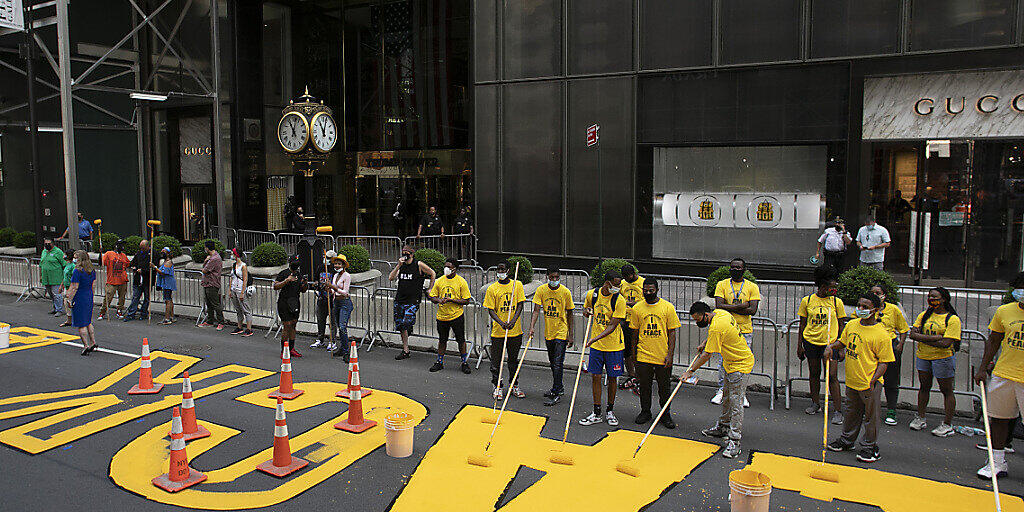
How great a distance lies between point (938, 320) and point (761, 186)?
30.3 feet

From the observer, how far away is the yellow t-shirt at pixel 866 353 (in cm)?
776

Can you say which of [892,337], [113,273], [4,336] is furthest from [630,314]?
[113,273]

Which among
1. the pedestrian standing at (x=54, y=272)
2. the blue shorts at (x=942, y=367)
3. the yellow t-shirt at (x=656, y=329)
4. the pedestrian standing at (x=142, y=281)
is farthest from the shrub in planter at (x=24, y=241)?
the blue shorts at (x=942, y=367)

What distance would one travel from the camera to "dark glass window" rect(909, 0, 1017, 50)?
1460 cm

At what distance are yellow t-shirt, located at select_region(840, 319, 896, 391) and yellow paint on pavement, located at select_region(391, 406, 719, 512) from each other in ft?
5.63

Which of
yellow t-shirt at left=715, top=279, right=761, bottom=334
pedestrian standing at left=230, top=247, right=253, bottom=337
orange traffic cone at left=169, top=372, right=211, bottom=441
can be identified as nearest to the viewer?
orange traffic cone at left=169, top=372, right=211, bottom=441

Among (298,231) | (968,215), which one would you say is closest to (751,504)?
(968,215)

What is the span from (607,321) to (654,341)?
699mm

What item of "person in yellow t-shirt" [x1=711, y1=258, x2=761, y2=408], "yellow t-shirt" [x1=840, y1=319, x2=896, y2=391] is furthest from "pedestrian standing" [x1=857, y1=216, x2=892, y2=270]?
"yellow t-shirt" [x1=840, y1=319, x2=896, y2=391]

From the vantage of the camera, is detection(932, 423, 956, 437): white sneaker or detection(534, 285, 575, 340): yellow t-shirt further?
detection(534, 285, 575, 340): yellow t-shirt

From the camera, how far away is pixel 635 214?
60.5ft

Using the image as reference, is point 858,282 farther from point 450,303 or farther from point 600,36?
point 600,36

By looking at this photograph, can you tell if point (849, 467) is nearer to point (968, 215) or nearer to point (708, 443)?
point (708, 443)

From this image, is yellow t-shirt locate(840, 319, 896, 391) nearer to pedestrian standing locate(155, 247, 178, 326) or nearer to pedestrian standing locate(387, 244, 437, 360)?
pedestrian standing locate(387, 244, 437, 360)
